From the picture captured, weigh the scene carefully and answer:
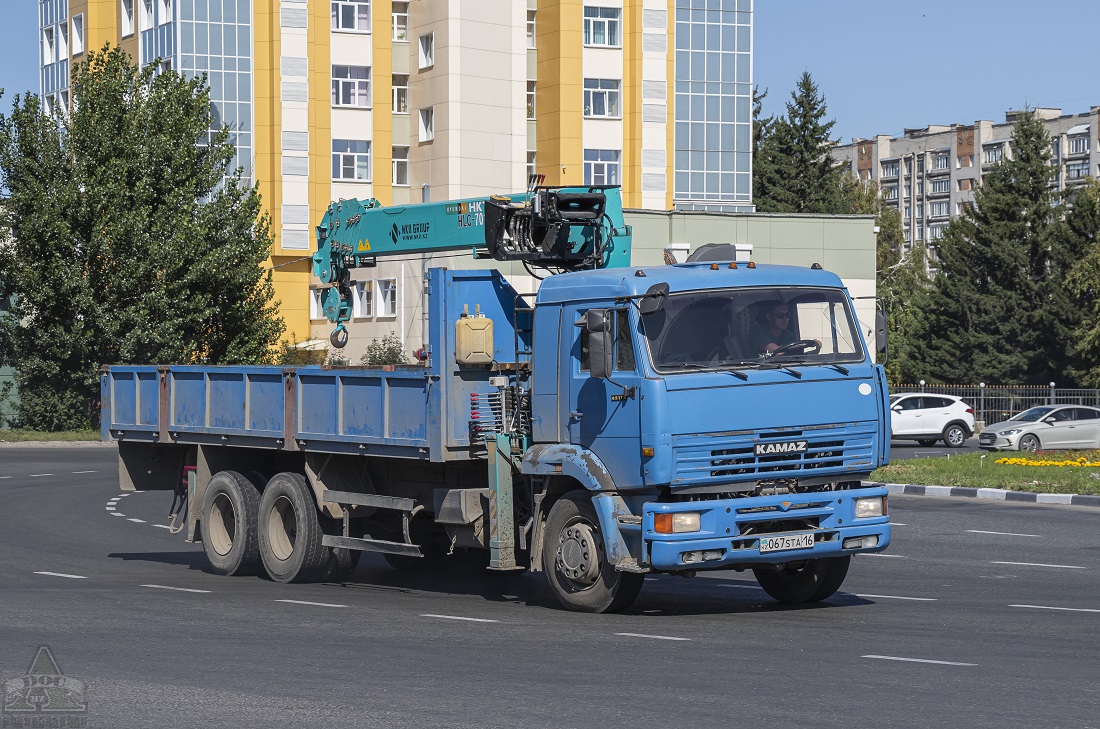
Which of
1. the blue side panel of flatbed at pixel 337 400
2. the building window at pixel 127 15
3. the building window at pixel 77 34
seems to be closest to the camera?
the blue side panel of flatbed at pixel 337 400

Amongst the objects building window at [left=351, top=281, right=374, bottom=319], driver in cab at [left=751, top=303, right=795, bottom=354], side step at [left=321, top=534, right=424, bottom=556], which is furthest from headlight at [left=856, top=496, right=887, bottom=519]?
building window at [left=351, top=281, right=374, bottom=319]

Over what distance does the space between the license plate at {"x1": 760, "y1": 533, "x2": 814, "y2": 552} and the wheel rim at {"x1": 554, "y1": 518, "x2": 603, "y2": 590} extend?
4.20 feet

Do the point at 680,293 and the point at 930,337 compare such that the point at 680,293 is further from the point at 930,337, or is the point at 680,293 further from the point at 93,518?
the point at 930,337

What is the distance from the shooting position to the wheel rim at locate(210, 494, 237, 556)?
1584 centimetres

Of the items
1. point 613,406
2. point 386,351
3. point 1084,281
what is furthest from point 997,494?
point 1084,281

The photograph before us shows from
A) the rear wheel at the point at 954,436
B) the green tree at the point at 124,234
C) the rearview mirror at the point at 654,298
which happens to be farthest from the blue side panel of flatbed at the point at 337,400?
the rear wheel at the point at 954,436

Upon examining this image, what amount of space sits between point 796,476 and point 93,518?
1371 centimetres

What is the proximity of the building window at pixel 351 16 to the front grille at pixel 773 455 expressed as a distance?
52.6 meters

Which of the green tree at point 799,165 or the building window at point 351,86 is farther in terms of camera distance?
the green tree at point 799,165

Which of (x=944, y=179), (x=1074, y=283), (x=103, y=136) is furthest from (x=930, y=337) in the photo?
(x=944, y=179)

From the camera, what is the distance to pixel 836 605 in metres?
12.7

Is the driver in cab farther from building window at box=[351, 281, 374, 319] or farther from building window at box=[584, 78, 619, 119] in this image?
building window at box=[584, 78, 619, 119]

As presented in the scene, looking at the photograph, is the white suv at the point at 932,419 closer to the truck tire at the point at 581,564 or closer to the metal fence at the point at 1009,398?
the metal fence at the point at 1009,398

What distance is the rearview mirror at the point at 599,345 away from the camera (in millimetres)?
11422
